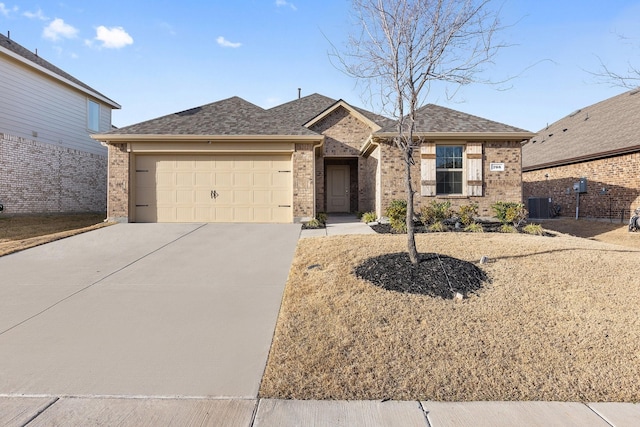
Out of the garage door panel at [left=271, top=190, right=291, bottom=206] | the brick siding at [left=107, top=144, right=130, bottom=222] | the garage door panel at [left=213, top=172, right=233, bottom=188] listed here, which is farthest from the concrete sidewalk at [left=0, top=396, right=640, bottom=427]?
the brick siding at [left=107, top=144, right=130, bottom=222]

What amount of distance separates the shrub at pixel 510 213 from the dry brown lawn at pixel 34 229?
12.2 metres

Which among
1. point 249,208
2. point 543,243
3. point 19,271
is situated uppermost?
point 249,208

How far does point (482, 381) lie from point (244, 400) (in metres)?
2.08

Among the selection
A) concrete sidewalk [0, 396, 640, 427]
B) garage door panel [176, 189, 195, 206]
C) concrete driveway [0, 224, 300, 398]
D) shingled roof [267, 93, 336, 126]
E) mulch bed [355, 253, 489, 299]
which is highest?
shingled roof [267, 93, 336, 126]

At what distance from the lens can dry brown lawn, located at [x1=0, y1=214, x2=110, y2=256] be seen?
332 inches

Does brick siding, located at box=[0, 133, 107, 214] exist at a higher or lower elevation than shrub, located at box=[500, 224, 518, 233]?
higher

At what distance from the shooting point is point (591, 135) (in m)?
17.0

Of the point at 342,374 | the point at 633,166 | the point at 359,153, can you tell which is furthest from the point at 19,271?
the point at 633,166

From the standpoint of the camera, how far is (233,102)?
13664mm

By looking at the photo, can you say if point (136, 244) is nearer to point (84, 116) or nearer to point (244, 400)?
point (244, 400)

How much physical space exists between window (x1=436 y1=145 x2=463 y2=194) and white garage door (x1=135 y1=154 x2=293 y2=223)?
514 centimetres

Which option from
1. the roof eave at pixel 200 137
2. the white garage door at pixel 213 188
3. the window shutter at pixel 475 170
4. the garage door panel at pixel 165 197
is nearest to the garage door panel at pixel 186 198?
the white garage door at pixel 213 188

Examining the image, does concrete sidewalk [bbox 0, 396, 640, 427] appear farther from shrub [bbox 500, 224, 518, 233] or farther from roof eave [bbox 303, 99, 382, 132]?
roof eave [bbox 303, 99, 382, 132]

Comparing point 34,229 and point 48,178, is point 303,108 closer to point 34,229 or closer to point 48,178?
point 48,178
